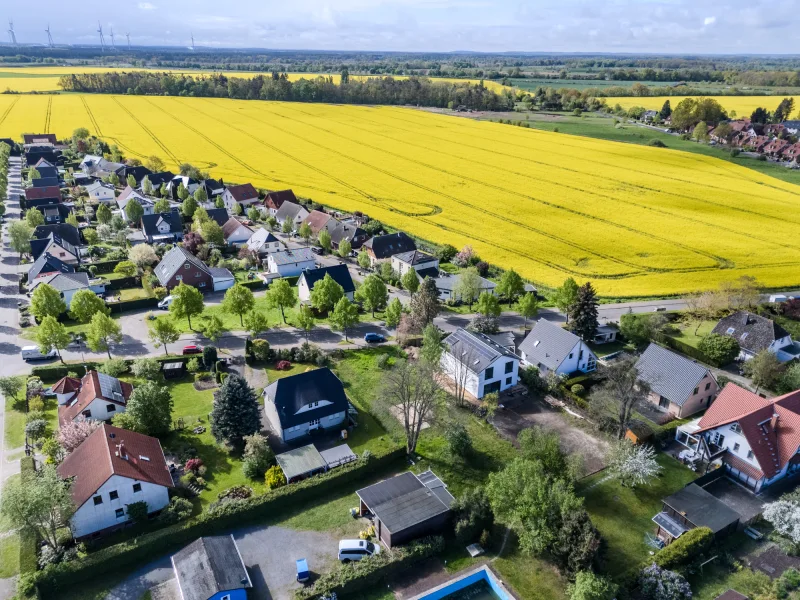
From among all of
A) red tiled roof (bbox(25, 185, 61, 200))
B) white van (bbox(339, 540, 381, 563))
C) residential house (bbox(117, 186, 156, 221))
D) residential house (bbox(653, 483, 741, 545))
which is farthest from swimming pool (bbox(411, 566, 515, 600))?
red tiled roof (bbox(25, 185, 61, 200))

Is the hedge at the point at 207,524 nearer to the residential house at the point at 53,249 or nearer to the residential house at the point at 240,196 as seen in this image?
the residential house at the point at 53,249

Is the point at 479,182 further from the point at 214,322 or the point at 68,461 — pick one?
the point at 68,461

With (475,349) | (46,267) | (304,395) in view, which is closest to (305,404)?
(304,395)

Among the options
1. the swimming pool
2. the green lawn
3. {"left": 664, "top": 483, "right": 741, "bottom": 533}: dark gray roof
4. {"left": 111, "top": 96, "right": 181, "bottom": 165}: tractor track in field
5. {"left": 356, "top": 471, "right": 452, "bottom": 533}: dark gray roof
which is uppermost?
{"left": 111, "top": 96, "right": 181, "bottom": 165}: tractor track in field

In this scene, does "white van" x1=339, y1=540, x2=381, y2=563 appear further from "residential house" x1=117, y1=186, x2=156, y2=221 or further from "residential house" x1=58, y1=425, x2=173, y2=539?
"residential house" x1=117, y1=186, x2=156, y2=221

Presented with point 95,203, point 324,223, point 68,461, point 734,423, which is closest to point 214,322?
point 68,461

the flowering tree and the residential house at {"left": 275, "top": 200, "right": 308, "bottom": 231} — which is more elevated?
the residential house at {"left": 275, "top": 200, "right": 308, "bottom": 231}
